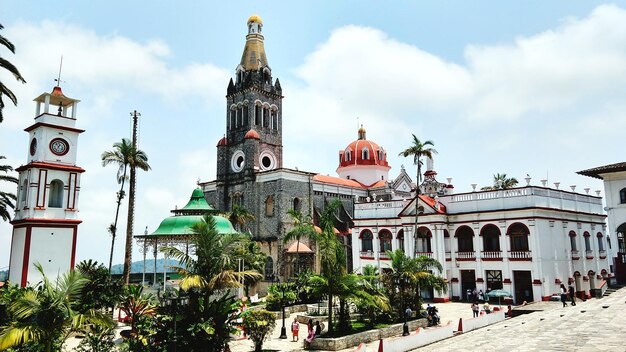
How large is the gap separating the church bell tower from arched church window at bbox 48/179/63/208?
28941mm

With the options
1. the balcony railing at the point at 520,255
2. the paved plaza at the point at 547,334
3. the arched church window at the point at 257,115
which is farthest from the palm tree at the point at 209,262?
the arched church window at the point at 257,115

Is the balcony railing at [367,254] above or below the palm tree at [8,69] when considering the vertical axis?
below

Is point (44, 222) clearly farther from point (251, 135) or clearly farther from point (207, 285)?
point (251, 135)

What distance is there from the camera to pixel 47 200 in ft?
82.1

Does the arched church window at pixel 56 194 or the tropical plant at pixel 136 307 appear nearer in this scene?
the tropical plant at pixel 136 307

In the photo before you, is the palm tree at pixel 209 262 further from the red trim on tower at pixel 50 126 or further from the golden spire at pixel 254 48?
the golden spire at pixel 254 48

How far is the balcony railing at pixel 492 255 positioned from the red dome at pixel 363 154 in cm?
2977

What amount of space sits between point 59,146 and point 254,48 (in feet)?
127

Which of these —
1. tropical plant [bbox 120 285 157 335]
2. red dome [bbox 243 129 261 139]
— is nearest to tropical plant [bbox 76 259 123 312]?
tropical plant [bbox 120 285 157 335]

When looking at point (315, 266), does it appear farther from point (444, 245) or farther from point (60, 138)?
point (60, 138)

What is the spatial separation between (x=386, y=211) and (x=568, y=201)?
14.6 meters

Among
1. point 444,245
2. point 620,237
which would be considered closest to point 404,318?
point 444,245

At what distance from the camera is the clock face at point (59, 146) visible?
25797mm

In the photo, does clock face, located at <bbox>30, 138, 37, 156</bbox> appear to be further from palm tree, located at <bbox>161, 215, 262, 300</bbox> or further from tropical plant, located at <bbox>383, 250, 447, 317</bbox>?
tropical plant, located at <bbox>383, 250, 447, 317</bbox>
